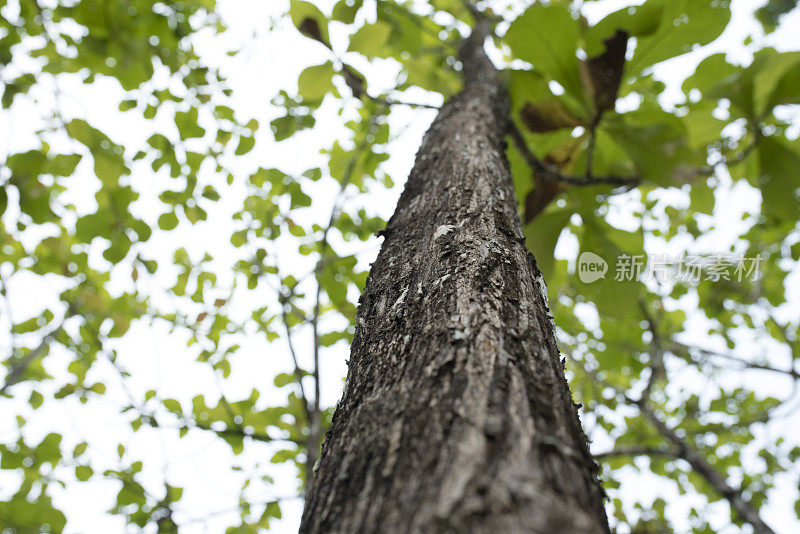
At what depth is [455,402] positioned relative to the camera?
1.59 ft

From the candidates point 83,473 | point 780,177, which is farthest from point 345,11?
point 83,473

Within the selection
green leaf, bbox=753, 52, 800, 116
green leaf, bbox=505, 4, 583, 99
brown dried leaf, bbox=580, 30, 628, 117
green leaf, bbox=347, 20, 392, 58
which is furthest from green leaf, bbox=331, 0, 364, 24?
green leaf, bbox=753, 52, 800, 116

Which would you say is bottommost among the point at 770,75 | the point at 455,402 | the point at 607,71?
the point at 455,402

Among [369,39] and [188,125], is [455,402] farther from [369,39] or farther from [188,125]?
[188,125]

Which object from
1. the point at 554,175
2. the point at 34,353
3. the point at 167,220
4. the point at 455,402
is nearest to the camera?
the point at 455,402

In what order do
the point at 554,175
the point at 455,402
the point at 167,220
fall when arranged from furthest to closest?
1. the point at 167,220
2. the point at 554,175
3. the point at 455,402

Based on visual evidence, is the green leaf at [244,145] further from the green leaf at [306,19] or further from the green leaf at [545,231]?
the green leaf at [545,231]

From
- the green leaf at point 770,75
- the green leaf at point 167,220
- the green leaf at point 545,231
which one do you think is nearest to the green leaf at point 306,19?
the green leaf at point 545,231

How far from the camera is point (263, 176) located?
7.82 feet

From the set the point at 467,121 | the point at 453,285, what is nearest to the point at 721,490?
the point at 467,121

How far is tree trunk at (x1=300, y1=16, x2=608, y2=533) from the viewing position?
383 mm

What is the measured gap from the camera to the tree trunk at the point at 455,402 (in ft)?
1.26

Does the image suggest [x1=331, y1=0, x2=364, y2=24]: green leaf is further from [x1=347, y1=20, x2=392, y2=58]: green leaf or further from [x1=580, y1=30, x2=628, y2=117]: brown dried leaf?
[x1=580, y1=30, x2=628, y2=117]: brown dried leaf

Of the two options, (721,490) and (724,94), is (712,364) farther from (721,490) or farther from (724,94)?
(724,94)
